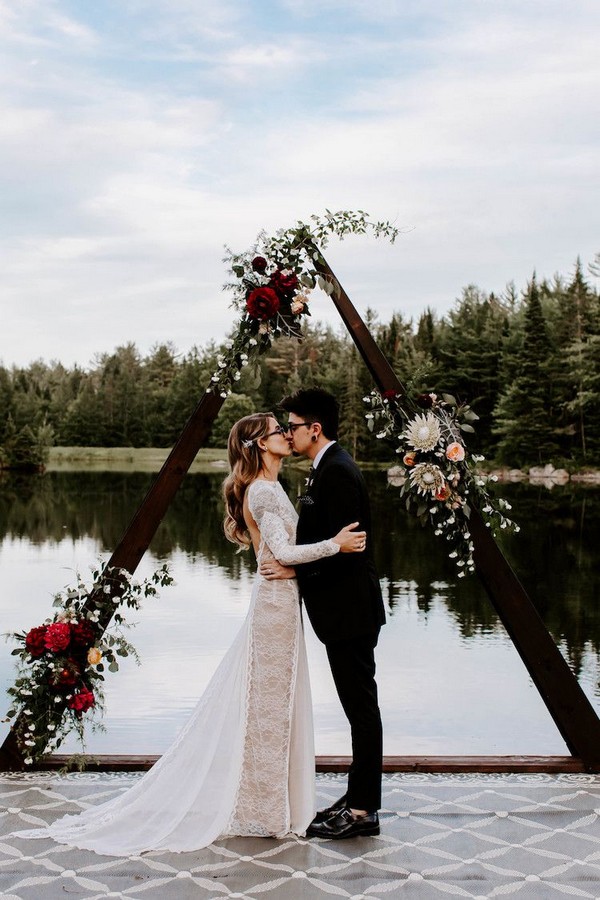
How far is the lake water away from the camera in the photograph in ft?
→ 24.8

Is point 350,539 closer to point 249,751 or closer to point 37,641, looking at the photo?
point 249,751

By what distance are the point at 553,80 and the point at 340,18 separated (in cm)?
569

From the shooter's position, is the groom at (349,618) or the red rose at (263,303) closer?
the groom at (349,618)

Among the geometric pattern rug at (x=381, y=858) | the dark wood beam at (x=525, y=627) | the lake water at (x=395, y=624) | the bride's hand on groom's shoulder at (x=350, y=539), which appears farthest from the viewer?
the lake water at (x=395, y=624)

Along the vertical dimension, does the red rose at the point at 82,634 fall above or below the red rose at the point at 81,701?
above

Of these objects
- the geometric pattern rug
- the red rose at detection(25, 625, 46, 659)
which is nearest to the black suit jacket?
the geometric pattern rug

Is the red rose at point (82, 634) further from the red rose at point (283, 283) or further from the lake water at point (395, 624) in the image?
the red rose at point (283, 283)

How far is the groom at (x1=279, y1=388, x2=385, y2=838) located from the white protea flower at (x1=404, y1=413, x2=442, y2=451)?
617 millimetres

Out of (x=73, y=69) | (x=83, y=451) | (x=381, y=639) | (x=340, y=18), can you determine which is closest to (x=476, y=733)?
(x=381, y=639)

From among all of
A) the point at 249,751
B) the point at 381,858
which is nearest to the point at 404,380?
the point at 249,751

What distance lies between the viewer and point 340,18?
40.4 ft

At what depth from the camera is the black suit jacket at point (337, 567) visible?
3.37 metres

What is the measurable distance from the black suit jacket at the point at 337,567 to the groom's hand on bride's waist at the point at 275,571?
0.04 meters

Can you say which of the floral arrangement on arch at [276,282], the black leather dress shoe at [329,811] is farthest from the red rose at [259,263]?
the black leather dress shoe at [329,811]
